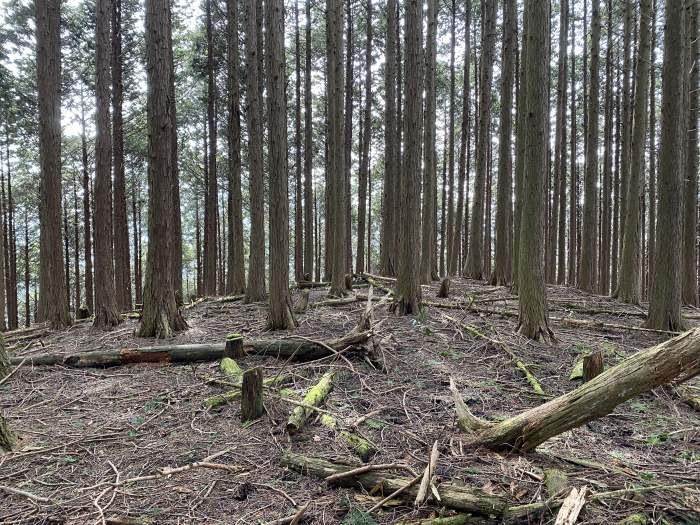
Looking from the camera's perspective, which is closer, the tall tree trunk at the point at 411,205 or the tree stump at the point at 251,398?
the tree stump at the point at 251,398

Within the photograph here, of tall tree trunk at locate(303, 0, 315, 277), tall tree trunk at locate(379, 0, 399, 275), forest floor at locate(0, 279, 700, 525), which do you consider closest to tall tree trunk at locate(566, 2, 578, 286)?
tall tree trunk at locate(379, 0, 399, 275)

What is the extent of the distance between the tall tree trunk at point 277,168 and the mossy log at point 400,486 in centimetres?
414

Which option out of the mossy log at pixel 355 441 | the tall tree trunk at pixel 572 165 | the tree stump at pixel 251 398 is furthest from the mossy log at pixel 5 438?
the tall tree trunk at pixel 572 165

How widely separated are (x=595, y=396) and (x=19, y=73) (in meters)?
20.8

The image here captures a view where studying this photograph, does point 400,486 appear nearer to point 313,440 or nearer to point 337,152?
point 313,440

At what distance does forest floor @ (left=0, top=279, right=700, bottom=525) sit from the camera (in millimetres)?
2598

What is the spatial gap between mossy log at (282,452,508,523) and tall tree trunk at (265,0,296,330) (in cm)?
414

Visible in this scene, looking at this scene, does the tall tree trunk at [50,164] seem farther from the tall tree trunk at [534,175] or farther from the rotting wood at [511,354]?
the tall tree trunk at [534,175]

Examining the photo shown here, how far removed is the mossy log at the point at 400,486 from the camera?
2496 mm

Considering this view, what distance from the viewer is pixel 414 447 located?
336 centimetres

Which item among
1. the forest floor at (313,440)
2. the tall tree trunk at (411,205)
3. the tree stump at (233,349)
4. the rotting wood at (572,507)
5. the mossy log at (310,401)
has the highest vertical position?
the tall tree trunk at (411,205)

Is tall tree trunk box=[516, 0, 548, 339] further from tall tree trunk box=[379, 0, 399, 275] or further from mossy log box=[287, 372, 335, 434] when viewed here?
tall tree trunk box=[379, 0, 399, 275]

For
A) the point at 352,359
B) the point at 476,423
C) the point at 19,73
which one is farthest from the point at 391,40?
the point at 19,73

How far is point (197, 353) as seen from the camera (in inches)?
224
